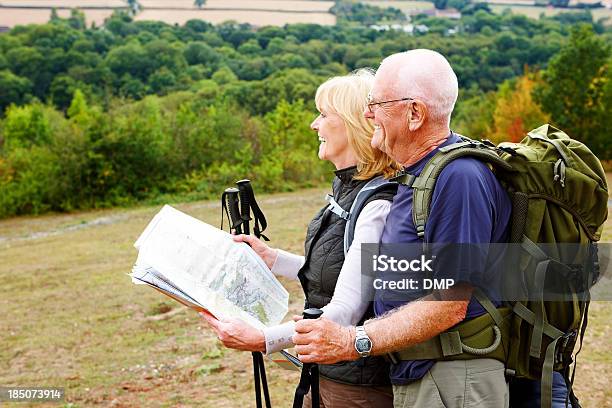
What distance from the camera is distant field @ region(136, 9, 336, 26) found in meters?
96.1

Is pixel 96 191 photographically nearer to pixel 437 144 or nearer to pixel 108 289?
pixel 108 289

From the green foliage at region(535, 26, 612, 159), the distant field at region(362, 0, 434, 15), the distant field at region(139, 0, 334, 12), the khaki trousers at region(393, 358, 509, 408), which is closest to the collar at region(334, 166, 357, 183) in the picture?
the khaki trousers at region(393, 358, 509, 408)

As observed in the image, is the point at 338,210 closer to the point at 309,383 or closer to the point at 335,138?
the point at 335,138

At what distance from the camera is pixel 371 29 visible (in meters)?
93.4

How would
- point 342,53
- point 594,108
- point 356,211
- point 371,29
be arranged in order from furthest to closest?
point 371,29, point 342,53, point 594,108, point 356,211

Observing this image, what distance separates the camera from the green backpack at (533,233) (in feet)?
6.51

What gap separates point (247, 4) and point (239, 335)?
106313 millimetres

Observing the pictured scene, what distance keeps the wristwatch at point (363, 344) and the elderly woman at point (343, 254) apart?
0.56 feet

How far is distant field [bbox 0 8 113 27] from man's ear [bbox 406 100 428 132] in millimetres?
88242

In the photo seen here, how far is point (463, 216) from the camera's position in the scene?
74.9 inches

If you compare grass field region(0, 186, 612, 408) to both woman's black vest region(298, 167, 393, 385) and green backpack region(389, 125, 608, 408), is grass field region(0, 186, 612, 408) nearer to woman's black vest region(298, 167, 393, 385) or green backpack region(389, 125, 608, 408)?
woman's black vest region(298, 167, 393, 385)

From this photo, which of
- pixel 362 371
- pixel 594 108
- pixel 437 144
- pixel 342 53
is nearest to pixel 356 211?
pixel 437 144

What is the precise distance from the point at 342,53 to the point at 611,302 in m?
70.3

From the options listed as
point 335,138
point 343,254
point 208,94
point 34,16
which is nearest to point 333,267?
point 343,254
